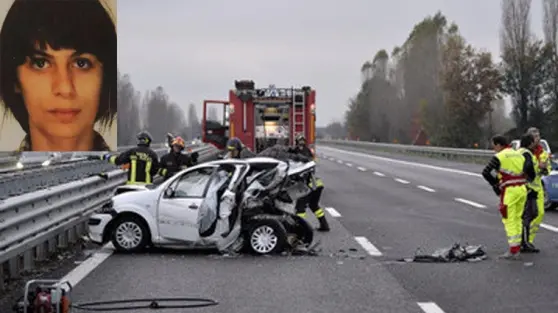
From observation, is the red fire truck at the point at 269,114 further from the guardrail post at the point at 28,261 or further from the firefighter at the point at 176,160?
the guardrail post at the point at 28,261

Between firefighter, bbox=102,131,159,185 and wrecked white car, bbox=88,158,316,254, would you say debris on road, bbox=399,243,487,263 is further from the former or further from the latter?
firefighter, bbox=102,131,159,185

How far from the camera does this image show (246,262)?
10828 millimetres

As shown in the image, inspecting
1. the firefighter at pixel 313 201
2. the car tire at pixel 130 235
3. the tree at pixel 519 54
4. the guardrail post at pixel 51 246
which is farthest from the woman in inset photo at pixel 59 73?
the tree at pixel 519 54

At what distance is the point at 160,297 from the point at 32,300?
1.82 m

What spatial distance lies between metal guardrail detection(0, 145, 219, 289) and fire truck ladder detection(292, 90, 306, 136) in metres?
11.8

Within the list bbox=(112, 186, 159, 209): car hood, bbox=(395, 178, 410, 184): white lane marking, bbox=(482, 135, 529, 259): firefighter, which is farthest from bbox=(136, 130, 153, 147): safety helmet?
bbox=(395, 178, 410, 184): white lane marking

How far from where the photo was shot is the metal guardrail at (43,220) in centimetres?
886

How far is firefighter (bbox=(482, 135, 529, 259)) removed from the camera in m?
11.1

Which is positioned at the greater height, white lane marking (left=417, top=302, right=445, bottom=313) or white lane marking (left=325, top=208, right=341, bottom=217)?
white lane marking (left=417, top=302, right=445, bottom=313)

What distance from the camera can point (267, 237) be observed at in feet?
37.7

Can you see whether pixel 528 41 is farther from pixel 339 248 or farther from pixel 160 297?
pixel 160 297

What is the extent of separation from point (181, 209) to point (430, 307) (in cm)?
454

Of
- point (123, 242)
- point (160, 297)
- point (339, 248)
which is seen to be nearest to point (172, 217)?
point (123, 242)

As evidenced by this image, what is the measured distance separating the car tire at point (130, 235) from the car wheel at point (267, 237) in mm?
1450
